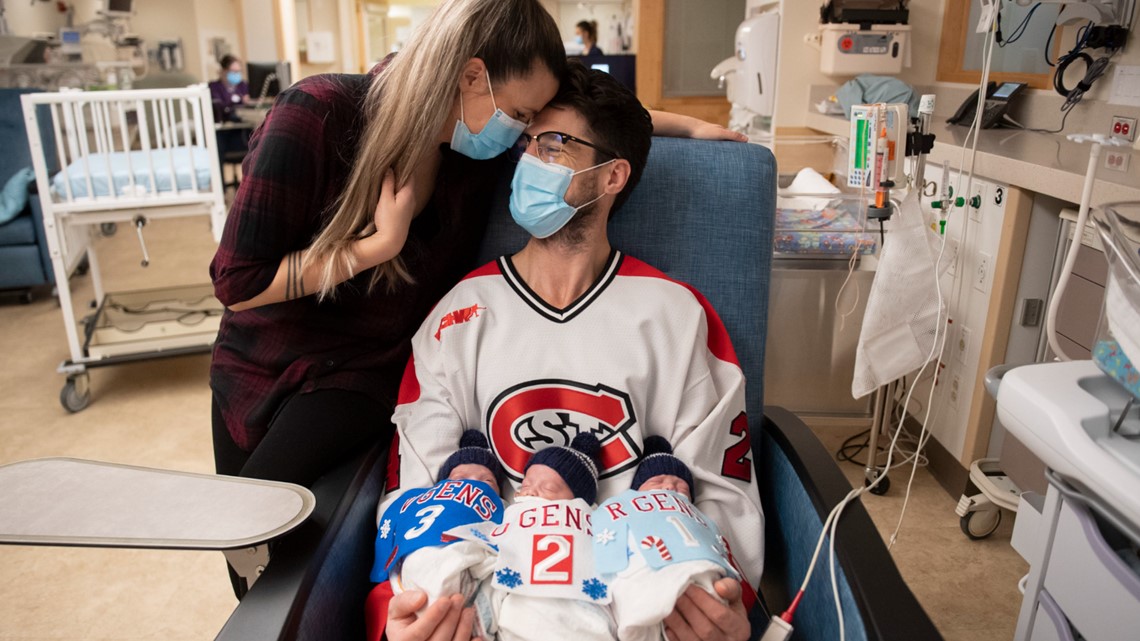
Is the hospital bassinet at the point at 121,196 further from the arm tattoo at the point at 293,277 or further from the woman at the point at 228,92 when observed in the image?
the woman at the point at 228,92

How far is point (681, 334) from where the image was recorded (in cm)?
134

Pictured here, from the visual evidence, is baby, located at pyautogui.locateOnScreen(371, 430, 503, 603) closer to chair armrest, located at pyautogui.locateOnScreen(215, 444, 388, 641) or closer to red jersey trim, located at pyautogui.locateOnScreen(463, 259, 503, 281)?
chair armrest, located at pyautogui.locateOnScreen(215, 444, 388, 641)

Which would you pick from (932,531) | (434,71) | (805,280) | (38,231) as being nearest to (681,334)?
(434,71)

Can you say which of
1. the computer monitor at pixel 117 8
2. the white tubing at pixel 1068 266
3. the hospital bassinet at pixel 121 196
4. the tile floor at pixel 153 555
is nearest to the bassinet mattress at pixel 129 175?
the hospital bassinet at pixel 121 196

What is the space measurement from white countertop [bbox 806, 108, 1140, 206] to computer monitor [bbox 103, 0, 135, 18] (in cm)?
694

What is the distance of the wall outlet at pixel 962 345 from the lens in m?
2.28

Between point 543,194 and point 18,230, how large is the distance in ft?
11.4

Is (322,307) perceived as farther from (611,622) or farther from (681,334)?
(611,622)

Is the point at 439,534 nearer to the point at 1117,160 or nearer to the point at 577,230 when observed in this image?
the point at 577,230

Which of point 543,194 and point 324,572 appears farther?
point 543,194

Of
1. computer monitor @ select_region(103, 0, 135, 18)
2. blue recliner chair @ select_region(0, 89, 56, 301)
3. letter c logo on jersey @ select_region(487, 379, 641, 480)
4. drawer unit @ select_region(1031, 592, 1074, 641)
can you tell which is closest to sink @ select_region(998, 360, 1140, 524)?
drawer unit @ select_region(1031, 592, 1074, 641)

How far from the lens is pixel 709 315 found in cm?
140

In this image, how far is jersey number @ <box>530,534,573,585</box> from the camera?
101 centimetres

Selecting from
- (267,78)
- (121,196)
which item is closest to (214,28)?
(267,78)
